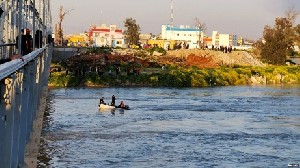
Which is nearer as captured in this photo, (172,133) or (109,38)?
(172,133)

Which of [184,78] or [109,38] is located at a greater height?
[109,38]

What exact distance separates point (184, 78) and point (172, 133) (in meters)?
50.6

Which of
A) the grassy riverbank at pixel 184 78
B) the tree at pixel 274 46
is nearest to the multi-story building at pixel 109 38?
the tree at pixel 274 46

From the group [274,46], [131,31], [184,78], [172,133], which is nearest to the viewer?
[172,133]

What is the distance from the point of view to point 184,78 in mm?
89375

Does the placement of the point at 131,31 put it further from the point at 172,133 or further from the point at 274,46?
the point at 172,133

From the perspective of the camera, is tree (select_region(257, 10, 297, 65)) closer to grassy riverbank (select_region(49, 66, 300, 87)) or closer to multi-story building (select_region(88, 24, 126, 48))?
grassy riverbank (select_region(49, 66, 300, 87))

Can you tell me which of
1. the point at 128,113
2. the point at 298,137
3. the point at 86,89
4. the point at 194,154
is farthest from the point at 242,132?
the point at 86,89

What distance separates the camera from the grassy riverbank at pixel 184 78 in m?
85.1

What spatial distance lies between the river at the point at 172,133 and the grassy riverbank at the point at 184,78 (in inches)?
688

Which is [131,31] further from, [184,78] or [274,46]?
[184,78]

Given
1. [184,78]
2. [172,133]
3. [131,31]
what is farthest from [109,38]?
[172,133]

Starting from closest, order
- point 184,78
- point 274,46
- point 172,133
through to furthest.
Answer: point 172,133 → point 184,78 → point 274,46


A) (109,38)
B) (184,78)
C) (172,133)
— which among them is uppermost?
(109,38)
